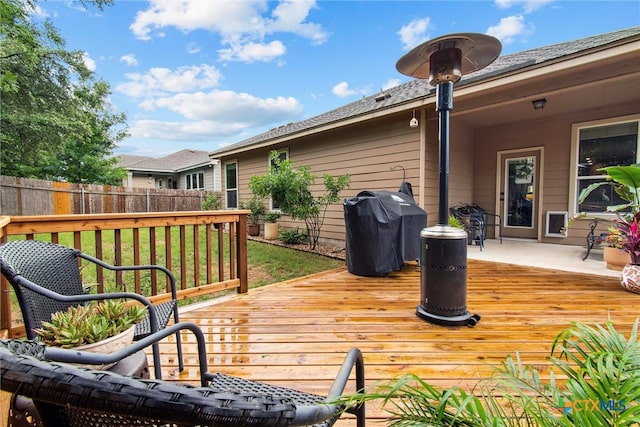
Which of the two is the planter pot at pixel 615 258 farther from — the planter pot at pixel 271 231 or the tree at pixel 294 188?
the planter pot at pixel 271 231

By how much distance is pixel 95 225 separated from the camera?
2449 millimetres

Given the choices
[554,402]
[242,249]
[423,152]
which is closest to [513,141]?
[423,152]

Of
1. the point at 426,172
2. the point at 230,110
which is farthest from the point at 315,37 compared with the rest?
the point at 230,110

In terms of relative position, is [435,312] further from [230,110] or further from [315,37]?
[230,110]

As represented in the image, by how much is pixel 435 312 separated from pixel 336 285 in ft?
4.62

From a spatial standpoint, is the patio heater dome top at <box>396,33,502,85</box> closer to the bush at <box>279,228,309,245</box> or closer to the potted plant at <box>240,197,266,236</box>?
the bush at <box>279,228,309,245</box>

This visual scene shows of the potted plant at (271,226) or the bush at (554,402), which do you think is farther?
the potted plant at (271,226)

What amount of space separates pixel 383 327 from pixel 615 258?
3760mm

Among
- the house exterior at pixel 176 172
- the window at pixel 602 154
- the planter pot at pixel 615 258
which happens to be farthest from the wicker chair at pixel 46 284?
the house exterior at pixel 176 172

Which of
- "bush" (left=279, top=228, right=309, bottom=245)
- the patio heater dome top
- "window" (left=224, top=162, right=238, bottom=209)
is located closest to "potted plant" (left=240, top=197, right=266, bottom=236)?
"window" (left=224, top=162, right=238, bottom=209)

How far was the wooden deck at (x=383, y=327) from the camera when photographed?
1.93m

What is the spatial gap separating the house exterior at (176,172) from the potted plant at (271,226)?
700 centimetres

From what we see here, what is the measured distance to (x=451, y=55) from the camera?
2.40m

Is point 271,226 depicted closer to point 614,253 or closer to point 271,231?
point 271,231
